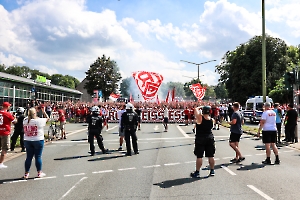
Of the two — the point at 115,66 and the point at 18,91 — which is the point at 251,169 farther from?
the point at 115,66

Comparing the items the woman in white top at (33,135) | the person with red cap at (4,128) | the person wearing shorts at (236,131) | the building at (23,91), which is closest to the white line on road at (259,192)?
the person wearing shorts at (236,131)

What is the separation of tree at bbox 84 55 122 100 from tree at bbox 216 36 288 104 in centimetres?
3122

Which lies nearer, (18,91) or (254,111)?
(254,111)

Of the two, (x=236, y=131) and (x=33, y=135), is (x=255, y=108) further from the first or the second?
(x=33, y=135)

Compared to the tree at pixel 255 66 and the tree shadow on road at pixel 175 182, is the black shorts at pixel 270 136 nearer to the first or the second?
the tree shadow on road at pixel 175 182

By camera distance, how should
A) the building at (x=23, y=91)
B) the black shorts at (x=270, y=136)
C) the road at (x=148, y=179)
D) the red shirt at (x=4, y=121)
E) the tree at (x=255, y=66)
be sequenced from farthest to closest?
the tree at (x=255, y=66) → the building at (x=23, y=91) → the black shorts at (x=270, y=136) → the red shirt at (x=4, y=121) → the road at (x=148, y=179)

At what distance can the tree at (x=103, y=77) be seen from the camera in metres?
76.7

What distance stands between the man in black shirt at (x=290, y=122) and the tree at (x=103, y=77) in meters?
63.8

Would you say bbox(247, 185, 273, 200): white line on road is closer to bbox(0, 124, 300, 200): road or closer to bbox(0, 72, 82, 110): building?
bbox(0, 124, 300, 200): road

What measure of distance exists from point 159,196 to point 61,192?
1.88m

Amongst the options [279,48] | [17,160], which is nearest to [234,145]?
[17,160]

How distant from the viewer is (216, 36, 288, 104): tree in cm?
5112

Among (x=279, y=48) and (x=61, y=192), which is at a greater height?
(x=279, y=48)

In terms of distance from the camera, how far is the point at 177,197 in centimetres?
610
